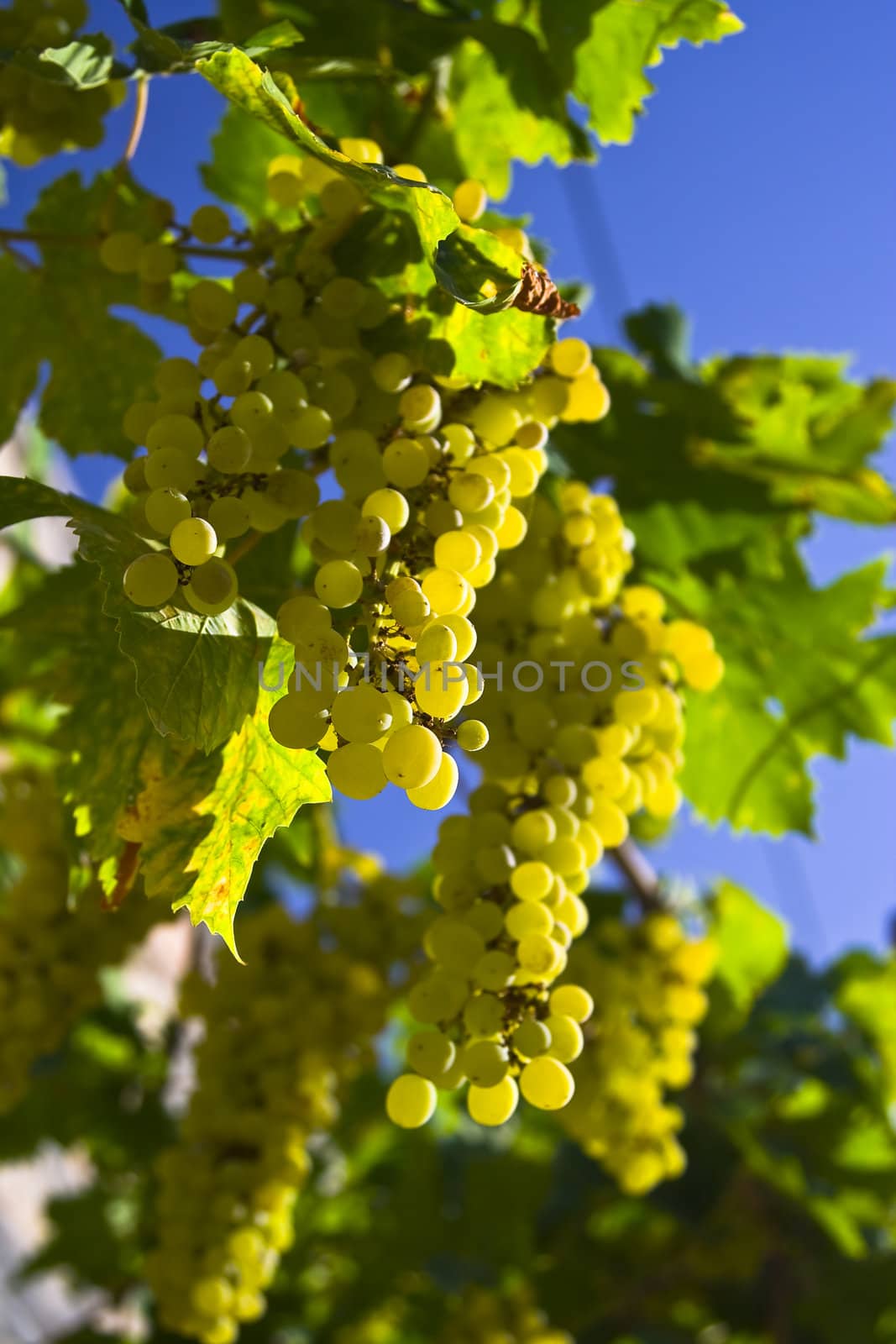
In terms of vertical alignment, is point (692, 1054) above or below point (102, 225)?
below

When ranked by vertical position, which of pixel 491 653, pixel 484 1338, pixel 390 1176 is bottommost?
pixel 484 1338

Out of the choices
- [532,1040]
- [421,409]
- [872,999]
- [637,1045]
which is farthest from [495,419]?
[872,999]

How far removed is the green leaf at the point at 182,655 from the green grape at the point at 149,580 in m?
0.01

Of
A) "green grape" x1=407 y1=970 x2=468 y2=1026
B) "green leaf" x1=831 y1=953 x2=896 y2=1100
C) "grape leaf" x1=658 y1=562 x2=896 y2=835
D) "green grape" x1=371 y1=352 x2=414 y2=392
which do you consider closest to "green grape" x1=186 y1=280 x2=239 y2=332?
"green grape" x1=371 y1=352 x2=414 y2=392

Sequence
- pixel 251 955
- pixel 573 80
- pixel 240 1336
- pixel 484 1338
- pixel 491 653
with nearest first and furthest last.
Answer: pixel 491 653
pixel 573 80
pixel 251 955
pixel 484 1338
pixel 240 1336

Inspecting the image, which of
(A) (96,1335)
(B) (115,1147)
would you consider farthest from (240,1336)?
(B) (115,1147)

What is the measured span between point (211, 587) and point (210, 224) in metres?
0.37

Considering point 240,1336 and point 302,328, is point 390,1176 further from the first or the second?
point 302,328

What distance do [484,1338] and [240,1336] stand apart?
0.42m

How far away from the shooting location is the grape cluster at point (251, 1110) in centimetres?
106

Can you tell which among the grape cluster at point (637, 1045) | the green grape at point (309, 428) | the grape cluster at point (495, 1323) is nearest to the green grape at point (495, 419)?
the green grape at point (309, 428)

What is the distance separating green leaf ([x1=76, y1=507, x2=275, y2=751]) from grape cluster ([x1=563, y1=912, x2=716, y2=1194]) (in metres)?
0.78

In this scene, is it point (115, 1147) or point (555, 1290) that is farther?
point (115, 1147)

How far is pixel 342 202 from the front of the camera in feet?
2.27
